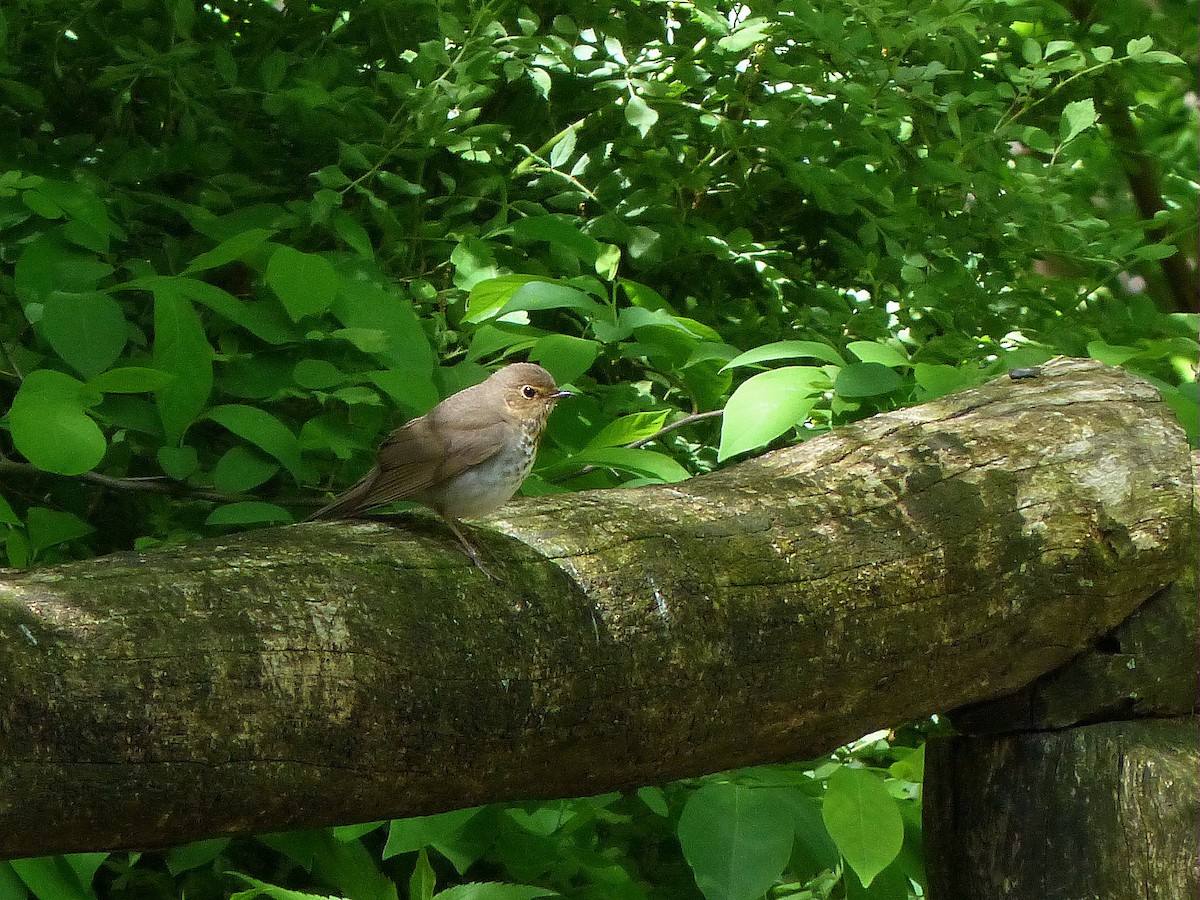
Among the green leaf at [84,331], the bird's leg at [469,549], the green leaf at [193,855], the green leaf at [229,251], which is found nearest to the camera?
Result: the bird's leg at [469,549]

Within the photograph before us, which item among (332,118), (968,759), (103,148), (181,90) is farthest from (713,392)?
(103,148)

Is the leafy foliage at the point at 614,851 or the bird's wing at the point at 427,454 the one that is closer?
the leafy foliage at the point at 614,851

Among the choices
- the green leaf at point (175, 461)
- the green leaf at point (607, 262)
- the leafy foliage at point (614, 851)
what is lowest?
the leafy foliage at point (614, 851)

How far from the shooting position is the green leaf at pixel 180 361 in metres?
2.18

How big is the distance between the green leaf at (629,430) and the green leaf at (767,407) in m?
0.27

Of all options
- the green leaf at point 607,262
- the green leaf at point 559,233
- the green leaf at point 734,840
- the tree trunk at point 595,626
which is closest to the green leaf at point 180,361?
the tree trunk at point 595,626

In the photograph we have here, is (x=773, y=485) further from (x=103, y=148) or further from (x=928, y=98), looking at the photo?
(x=103, y=148)

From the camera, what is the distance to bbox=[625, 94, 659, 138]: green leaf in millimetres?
3188

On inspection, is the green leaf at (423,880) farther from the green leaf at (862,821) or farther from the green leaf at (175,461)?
the green leaf at (175,461)

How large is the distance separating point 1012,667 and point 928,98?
1838 millimetres

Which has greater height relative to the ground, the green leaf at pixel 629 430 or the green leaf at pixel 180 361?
the green leaf at pixel 180 361

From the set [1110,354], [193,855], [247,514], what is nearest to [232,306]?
[247,514]

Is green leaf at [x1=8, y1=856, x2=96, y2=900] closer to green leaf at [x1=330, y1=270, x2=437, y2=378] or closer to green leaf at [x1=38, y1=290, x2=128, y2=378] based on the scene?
green leaf at [x1=38, y1=290, x2=128, y2=378]

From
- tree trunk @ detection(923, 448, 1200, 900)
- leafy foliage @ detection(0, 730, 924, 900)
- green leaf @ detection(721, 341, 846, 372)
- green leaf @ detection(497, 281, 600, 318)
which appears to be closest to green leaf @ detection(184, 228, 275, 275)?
green leaf @ detection(497, 281, 600, 318)
